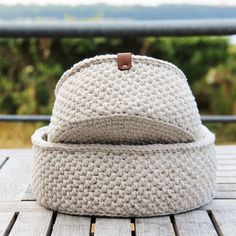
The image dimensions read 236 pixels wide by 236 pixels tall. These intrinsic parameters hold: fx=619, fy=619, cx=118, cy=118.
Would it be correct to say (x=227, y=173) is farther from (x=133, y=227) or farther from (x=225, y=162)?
(x=133, y=227)

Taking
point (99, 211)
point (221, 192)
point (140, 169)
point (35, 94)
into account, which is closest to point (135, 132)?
point (140, 169)

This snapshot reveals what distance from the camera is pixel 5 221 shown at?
4.22 feet

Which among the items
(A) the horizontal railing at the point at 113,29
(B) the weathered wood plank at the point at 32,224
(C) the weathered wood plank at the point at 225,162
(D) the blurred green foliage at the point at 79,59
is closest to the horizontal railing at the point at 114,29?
(A) the horizontal railing at the point at 113,29

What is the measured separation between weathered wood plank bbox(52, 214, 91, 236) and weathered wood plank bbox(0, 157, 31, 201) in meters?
0.18

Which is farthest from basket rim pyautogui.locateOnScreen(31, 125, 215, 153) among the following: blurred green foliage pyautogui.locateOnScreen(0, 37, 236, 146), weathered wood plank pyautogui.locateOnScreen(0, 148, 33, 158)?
blurred green foliage pyautogui.locateOnScreen(0, 37, 236, 146)

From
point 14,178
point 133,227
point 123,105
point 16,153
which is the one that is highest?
point 123,105

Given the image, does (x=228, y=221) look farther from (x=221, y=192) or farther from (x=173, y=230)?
(x=221, y=192)

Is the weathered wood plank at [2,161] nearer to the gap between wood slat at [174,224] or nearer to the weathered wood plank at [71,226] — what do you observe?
the weathered wood plank at [71,226]

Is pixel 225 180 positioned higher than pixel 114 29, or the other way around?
pixel 114 29

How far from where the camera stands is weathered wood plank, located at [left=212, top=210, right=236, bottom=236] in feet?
3.99

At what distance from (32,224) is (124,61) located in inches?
15.4

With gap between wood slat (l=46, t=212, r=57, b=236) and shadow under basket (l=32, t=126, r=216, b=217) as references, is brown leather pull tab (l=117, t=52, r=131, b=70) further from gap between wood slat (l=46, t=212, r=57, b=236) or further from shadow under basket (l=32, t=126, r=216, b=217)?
gap between wood slat (l=46, t=212, r=57, b=236)

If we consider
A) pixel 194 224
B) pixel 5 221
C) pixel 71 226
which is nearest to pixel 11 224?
pixel 5 221

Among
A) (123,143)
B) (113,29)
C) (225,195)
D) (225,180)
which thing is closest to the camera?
(123,143)
